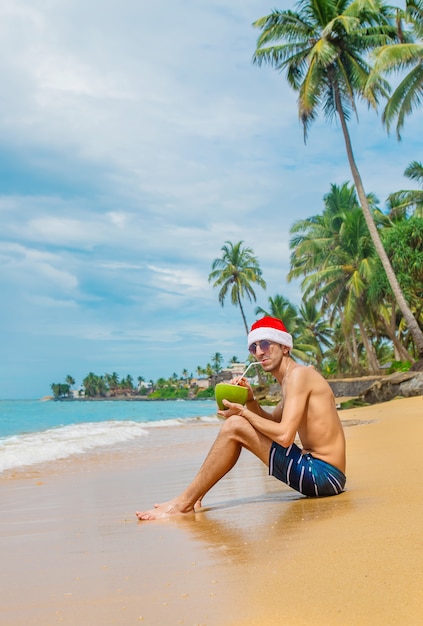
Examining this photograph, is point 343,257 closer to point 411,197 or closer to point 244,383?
point 411,197

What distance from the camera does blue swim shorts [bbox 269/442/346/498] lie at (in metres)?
3.86

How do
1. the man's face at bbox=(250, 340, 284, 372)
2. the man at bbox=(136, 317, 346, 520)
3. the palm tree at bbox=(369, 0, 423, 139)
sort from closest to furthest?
the man at bbox=(136, 317, 346, 520) < the man's face at bbox=(250, 340, 284, 372) < the palm tree at bbox=(369, 0, 423, 139)

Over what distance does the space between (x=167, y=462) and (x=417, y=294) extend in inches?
982

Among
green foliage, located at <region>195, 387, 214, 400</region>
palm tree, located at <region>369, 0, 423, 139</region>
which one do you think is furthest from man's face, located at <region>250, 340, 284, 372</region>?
green foliage, located at <region>195, 387, 214, 400</region>

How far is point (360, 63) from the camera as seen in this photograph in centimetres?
2386

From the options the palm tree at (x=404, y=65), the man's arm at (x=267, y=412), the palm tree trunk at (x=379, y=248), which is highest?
the palm tree at (x=404, y=65)

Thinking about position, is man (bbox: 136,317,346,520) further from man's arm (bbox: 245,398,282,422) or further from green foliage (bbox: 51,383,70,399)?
green foliage (bbox: 51,383,70,399)

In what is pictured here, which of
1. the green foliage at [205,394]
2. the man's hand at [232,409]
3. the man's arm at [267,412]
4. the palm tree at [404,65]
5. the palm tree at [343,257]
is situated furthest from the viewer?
the green foliage at [205,394]

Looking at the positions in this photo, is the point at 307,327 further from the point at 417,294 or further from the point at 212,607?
the point at 212,607

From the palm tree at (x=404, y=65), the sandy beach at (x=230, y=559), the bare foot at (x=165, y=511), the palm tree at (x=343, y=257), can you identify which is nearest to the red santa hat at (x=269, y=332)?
the sandy beach at (x=230, y=559)

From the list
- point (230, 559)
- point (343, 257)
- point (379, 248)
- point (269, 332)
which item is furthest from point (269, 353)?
point (343, 257)

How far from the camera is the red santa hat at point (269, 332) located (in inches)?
158

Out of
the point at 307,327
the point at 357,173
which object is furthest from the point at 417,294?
the point at 307,327

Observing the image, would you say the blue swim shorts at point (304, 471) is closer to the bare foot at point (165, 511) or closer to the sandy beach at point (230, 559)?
the sandy beach at point (230, 559)
